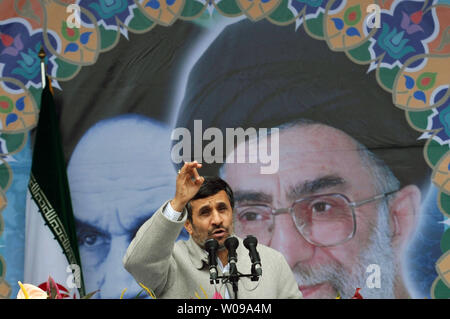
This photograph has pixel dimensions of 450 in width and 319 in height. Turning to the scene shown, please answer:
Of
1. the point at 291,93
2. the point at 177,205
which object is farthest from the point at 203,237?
the point at 291,93

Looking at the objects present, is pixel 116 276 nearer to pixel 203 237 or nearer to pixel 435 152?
pixel 203 237

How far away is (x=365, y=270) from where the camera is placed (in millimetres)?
4984

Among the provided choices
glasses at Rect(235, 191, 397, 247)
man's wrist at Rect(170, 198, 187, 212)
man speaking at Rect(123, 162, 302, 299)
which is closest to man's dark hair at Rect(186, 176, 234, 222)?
man speaking at Rect(123, 162, 302, 299)

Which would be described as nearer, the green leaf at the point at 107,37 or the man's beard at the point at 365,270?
the man's beard at the point at 365,270

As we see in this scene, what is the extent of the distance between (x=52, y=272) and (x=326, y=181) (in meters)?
1.87

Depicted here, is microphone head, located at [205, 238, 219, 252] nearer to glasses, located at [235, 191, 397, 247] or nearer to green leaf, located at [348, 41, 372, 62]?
glasses, located at [235, 191, 397, 247]

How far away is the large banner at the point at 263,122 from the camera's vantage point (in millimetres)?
5031

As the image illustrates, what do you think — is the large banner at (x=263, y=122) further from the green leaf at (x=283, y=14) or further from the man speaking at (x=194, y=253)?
the man speaking at (x=194, y=253)

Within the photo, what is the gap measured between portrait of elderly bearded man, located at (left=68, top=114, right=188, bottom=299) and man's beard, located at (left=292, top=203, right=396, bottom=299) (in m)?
0.89

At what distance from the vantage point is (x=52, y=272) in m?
4.88

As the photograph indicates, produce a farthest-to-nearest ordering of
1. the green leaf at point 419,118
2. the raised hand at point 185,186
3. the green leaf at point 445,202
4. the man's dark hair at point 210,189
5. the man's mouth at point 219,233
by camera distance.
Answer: the green leaf at point 419,118 → the green leaf at point 445,202 → the man's dark hair at point 210,189 → the man's mouth at point 219,233 → the raised hand at point 185,186

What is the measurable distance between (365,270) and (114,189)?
1.74 metres

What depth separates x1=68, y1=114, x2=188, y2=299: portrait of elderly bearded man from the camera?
509 cm

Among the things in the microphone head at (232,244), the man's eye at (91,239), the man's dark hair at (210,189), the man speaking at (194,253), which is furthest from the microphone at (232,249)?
the man's eye at (91,239)
